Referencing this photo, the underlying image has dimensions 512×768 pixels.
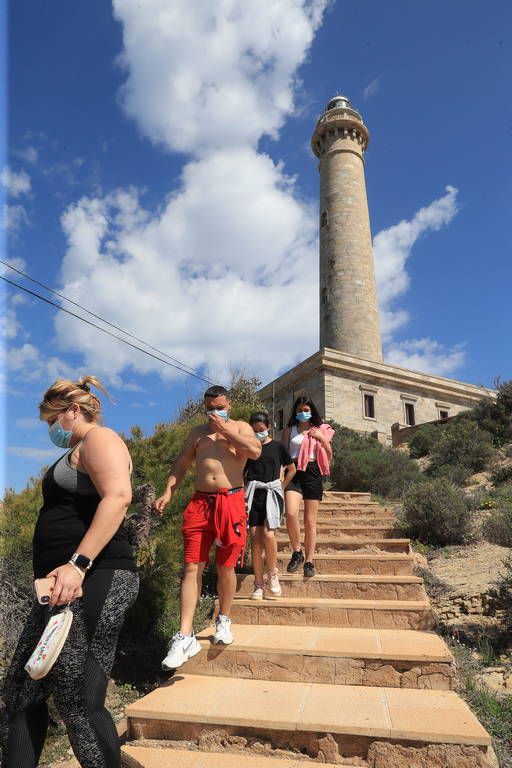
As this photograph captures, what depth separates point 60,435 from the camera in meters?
2.13

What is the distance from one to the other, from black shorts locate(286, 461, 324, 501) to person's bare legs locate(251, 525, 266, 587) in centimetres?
72

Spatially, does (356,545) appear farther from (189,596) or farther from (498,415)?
(498,415)

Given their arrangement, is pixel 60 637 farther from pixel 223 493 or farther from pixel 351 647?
pixel 351 647

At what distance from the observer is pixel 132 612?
4.24 m

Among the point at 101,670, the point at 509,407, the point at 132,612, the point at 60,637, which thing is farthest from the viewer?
the point at 509,407

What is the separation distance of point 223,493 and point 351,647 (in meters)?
1.30

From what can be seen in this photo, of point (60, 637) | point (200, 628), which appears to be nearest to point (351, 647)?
point (200, 628)

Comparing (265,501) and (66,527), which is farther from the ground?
(265,501)

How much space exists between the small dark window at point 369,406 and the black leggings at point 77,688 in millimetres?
22902

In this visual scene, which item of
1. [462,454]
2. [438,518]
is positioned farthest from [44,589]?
[462,454]

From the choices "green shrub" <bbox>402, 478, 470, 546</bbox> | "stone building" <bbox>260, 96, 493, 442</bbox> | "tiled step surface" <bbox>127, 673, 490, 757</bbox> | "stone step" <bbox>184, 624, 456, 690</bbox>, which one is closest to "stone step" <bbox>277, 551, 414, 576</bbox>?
"stone step" <bbox>184, 624, 456, 690</bbox>

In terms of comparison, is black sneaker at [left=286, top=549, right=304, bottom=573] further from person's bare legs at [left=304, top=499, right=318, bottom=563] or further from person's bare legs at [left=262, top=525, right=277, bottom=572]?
person's bare legs at [left=262, top=525, right=277, bottom=572]

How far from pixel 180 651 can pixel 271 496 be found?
5.55 feet

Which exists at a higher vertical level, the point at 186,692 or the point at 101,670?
the point at 101,670
